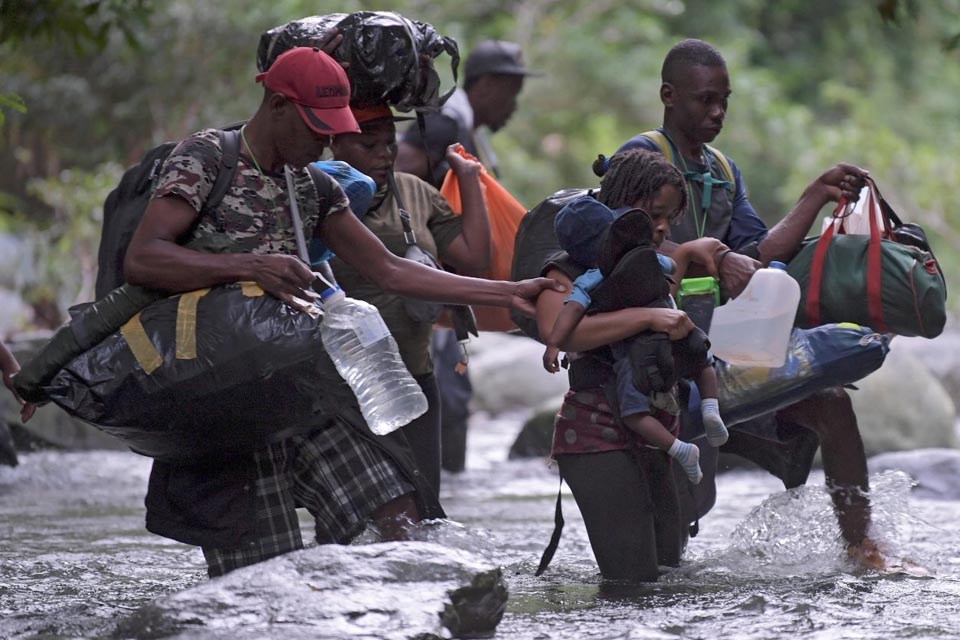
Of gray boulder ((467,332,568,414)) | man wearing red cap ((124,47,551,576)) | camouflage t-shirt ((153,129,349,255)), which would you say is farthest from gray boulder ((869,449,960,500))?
gray boulder ((467,332,568,414))

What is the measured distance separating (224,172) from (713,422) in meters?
1.73

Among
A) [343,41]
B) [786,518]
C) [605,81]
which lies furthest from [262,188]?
[605,81]

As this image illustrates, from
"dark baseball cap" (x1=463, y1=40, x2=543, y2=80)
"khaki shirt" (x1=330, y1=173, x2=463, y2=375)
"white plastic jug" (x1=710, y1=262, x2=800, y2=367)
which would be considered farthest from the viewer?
Answer: "dark baseball cap" (x1=463, y1=40, x2=543, y2=80)

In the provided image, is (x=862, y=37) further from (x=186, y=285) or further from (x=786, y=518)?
(x=186, y=285)

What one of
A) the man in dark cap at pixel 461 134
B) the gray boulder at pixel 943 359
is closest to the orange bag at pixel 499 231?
the man in dark cap at pixel 461 134

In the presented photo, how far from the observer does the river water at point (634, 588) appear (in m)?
4.47

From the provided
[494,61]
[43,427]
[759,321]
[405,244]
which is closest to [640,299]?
[759,321]

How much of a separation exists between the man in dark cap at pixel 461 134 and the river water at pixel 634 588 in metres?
0.89

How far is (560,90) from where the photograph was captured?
21.8 metres

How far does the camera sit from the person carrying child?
461 centimetres

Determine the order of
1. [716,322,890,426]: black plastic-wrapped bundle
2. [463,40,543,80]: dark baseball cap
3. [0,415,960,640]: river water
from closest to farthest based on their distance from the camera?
[0,415,960,640]: river water, [716,322,890,426]: black plastic-wrapped bundle, [463,40,543,80]: dark baseball cap

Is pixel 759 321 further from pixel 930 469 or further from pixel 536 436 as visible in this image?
pixel 536 436

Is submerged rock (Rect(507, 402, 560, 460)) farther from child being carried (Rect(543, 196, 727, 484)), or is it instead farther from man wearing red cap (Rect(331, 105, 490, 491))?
child being carried (Rect(543, 196, 727, 484))

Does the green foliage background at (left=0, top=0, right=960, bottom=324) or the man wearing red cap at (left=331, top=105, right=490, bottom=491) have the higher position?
Result: the green foliage background at (left=0, top=0, right=960, bottom=324)
